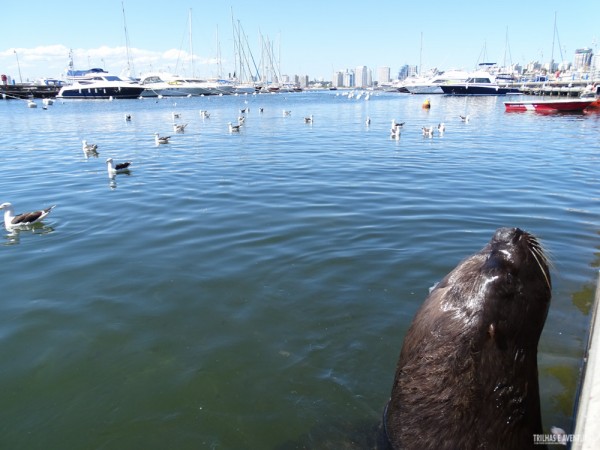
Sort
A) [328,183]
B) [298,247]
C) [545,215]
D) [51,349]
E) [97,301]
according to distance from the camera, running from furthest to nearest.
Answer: [328,183], [545,215], [298,247], [97,301], [51,349]

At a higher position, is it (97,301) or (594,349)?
(594,349)

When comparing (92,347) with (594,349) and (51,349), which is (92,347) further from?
(594,349)

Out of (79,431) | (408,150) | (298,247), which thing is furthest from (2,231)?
(408,150)

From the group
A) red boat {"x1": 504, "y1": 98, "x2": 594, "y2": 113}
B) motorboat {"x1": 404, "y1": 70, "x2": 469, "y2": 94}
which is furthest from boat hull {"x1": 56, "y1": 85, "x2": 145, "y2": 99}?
red boat {"x1": 504, "y1": 98, "x2": 594, "y2": 113}

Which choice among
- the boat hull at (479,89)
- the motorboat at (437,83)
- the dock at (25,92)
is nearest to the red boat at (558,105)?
the boat hull at (479,89)

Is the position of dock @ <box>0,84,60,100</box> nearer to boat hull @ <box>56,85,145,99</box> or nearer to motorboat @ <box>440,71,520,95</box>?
boat hull @ <box>56,85,145,99</box>

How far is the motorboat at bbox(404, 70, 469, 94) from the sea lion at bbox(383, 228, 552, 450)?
354ft

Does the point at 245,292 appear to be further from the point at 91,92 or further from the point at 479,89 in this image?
the point at 479,89

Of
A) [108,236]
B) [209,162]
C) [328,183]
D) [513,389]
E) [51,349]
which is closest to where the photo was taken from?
[513,389]

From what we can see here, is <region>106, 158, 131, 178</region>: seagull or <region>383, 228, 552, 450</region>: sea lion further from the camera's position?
<region>106, 158, 131, 178</region>: seagull

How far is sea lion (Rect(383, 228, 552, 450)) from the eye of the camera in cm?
288

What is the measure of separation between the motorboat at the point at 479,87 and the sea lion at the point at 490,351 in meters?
101

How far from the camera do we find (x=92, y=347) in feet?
18.5

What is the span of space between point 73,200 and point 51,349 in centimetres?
848
